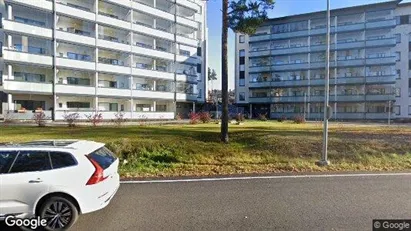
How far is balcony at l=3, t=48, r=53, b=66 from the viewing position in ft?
114

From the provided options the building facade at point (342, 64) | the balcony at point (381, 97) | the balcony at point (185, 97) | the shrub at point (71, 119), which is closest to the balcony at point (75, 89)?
the shrub at point (71, 119)

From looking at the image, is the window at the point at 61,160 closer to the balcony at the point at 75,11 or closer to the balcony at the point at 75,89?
the balcony at the point at 75,89

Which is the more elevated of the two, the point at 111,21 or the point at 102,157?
the point at 111,21

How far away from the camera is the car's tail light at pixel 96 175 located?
5529 mm

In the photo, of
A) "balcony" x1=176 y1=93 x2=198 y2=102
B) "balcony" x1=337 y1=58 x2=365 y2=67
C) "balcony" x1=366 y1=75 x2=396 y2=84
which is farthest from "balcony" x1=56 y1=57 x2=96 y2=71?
"balcony" x1=366 y1=75 x2=396 y2=84

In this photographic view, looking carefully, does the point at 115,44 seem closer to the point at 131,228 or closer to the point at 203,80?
the point at 203,80

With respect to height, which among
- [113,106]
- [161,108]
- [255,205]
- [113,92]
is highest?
[113,92]

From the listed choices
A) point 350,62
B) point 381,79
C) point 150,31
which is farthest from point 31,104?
point 381,79

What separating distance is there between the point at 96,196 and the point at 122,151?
28.5 ft

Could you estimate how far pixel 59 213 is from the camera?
5367 mm

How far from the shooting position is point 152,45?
177 feet

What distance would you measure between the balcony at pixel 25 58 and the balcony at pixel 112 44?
7.74 metres

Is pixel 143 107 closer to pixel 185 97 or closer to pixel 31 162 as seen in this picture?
pixel 185 97

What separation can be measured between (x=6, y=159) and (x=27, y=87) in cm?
3546
